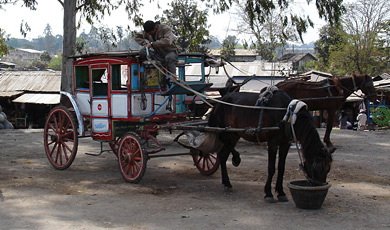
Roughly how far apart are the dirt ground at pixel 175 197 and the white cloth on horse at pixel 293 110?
49.1 inches

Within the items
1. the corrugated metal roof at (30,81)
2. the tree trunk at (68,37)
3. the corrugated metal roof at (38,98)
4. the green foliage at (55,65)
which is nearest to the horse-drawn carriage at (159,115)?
the tree trunk at (68,37)

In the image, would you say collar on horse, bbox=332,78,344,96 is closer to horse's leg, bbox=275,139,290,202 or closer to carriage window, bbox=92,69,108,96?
horse's leg, bbox=275,139,290,202

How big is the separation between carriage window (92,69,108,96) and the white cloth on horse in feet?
14.0

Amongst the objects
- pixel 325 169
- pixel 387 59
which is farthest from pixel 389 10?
pixel 325 169

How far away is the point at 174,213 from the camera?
20.8 ft

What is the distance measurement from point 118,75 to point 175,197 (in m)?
2.85

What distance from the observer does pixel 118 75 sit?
8.95 m

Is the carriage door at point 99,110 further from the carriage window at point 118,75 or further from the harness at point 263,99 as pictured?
the harness at point 263,99

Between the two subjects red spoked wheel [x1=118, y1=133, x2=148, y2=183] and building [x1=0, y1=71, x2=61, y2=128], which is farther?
building [x1=0, y1=71, x2=61, y2=128]

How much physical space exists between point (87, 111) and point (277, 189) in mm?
4396

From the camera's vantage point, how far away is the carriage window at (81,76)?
9758 millimetres

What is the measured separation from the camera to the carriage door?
8.87m

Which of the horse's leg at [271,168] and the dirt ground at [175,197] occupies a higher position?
the horse's leg at [271,168]

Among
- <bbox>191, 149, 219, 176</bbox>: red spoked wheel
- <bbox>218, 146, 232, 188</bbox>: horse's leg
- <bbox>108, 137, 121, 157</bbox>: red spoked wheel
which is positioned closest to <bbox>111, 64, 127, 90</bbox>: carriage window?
<bbox>108, 137, 121, 157</bbox>: red spoked wheel
